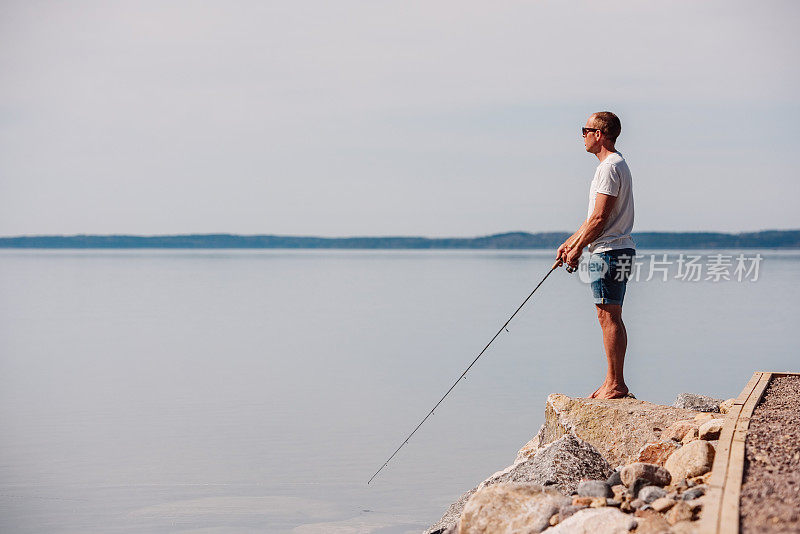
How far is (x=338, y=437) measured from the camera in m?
10.7

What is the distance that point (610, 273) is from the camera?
19.9 ft

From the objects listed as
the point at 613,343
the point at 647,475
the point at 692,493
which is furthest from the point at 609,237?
the point at 692,493

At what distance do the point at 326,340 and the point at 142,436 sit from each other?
9992 mm

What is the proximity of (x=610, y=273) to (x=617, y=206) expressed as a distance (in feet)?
1.45

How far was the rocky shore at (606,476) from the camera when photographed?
4.18m

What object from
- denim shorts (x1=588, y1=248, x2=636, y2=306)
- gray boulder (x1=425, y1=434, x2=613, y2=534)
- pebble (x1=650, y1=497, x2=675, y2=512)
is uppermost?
denim shorts (x1=588, y1=248, x2=636, y2=306)

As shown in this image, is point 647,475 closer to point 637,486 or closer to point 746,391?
point 637,486

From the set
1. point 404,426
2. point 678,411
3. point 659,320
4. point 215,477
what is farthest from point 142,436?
point 659,320

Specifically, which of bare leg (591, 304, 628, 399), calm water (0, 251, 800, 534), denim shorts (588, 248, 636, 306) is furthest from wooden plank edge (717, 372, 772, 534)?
calm water (0, 251, 800, 534)

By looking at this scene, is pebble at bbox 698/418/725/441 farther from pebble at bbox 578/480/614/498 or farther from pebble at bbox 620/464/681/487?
pebble at bbox 578/480/614/498

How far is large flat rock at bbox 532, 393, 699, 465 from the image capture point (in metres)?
5.88

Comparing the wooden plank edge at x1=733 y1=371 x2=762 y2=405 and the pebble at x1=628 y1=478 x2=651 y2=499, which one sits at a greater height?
the pebble at x1=628 y1=478 x2=651 y2=499

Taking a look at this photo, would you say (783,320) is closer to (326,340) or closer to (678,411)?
(326,340)

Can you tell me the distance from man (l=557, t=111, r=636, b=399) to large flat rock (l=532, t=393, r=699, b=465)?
366mm
